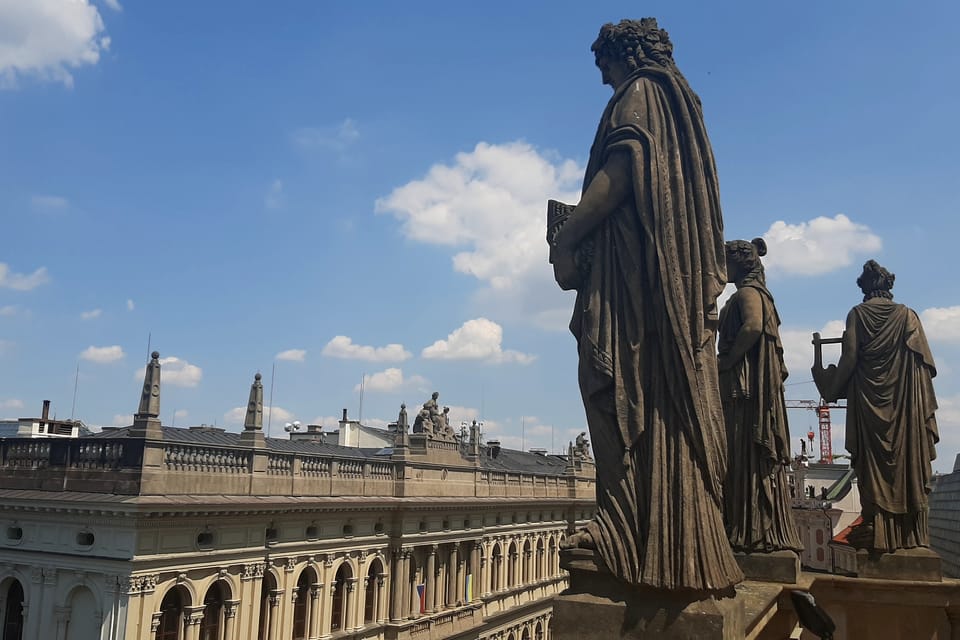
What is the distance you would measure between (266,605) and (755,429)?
2427cm

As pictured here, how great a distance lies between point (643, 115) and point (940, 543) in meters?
30.4

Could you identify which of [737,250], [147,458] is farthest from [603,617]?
[147,458]

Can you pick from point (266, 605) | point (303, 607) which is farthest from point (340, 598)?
point (266, 605)

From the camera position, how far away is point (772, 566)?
23.3ft

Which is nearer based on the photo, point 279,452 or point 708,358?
point 708,358

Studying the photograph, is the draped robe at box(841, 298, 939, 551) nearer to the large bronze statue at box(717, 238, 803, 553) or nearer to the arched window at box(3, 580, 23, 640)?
the large bronze statue at box(717, 238, 803, 553)

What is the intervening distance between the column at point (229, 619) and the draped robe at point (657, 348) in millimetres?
24463

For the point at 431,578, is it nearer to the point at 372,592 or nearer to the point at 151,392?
the point at 372,592

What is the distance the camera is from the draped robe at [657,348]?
4105mm

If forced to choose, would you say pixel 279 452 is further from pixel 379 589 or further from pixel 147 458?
pixel 379 589

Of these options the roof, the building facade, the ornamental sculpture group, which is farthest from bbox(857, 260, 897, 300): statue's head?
the roof

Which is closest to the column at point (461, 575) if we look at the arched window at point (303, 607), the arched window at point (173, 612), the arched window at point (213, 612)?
the arched window at point (303, 607)

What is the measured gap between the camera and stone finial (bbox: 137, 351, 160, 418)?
23422 mm

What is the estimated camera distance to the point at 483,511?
4456cm
